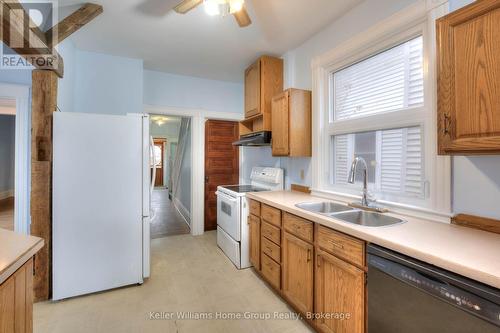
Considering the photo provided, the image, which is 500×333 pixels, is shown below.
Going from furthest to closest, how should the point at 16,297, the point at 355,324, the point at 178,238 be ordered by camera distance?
the point at 178,238
the point at 355,324
the point at 16,297

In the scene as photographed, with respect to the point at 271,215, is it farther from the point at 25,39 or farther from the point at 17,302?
the point at 25,39

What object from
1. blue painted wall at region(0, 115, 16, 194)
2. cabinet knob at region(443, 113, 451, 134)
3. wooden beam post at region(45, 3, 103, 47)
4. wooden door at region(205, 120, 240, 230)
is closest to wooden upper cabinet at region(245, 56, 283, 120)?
wooden door at region(205, 120, 240, 230)

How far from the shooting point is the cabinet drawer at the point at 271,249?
7.07 feet

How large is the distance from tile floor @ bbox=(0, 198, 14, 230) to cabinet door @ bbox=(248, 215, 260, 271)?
3.86 meters

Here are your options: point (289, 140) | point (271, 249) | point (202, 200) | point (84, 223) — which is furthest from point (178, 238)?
point (289, 140)

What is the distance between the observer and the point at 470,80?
1088 mm

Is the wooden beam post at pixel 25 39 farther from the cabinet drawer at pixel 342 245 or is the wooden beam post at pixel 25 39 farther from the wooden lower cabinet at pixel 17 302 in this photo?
the cabinet drawer at pixel 342 245

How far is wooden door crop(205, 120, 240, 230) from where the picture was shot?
13.5ft

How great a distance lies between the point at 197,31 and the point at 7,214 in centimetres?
556

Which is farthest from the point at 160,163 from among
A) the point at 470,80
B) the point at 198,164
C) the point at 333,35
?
the point at 470,80

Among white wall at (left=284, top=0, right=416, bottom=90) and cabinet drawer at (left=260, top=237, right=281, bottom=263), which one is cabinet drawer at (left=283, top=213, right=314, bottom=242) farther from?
white wall at (left=284, top=0, right=416, bottom=90)

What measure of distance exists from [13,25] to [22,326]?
1.73m

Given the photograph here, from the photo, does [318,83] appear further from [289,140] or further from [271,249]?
[271,249]

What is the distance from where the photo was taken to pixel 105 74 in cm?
301
